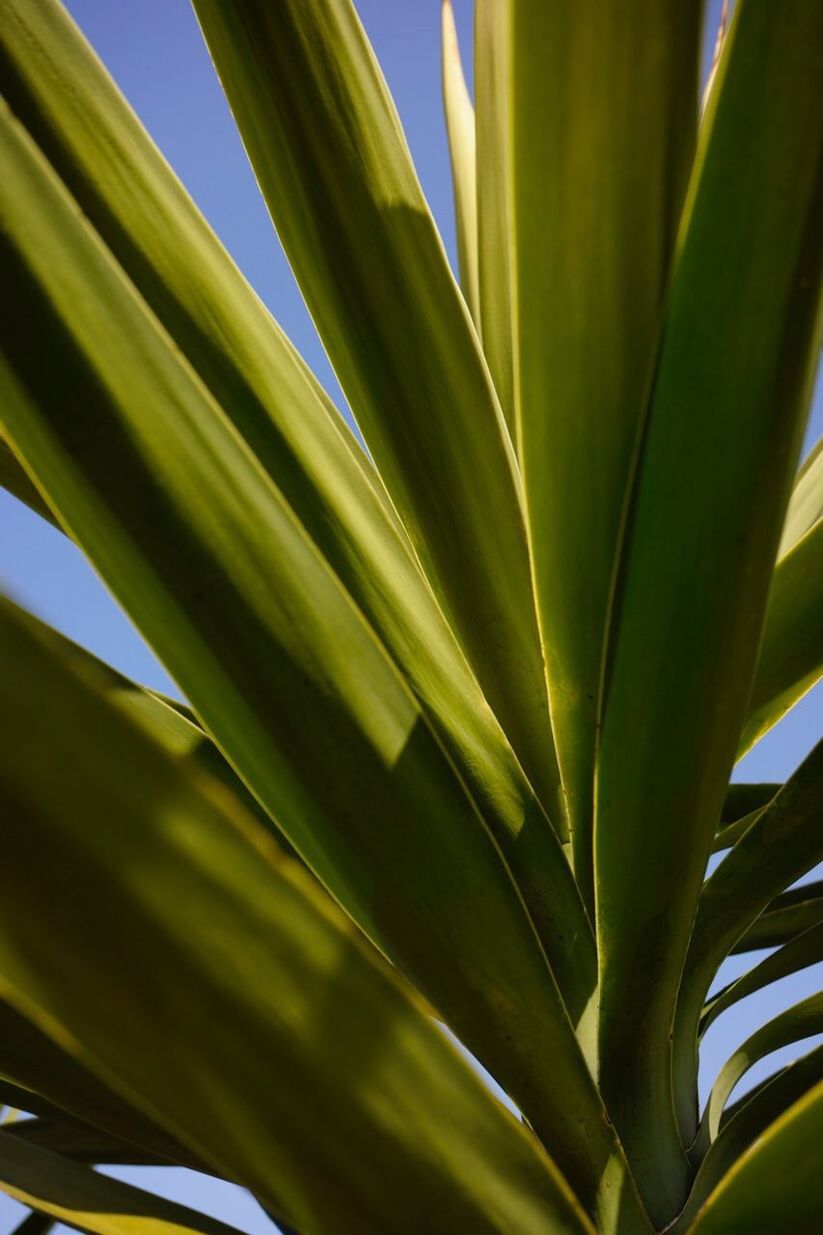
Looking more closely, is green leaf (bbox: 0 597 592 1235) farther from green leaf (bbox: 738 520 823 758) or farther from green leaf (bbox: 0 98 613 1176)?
green leaf (bbox: 738 520 823 758)

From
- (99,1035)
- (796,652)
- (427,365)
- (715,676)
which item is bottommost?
(99,1035)

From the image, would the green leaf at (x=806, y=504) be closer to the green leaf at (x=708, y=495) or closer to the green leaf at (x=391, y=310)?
the green leaf at (x=391, y=310)

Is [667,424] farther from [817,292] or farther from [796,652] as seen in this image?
[796,652]

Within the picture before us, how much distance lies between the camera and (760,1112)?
55 centimetres

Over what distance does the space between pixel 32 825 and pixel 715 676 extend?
0.31m

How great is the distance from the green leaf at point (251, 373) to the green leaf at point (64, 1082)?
289mm

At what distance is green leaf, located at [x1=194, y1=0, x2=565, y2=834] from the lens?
26.4 inches

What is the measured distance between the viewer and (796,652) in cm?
70

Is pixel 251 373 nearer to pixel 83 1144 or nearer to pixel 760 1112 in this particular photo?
pixel 760 1112

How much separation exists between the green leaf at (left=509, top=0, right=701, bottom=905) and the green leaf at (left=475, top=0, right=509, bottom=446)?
419 mm

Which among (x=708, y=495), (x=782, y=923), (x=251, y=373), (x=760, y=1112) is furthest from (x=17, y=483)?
(x=782, y=923)

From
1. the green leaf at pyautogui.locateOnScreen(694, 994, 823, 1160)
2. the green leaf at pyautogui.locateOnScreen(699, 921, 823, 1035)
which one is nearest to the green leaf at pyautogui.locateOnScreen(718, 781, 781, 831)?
the green leaf at pyautogui.locateOnScreen(699, 921, 823, 1035)

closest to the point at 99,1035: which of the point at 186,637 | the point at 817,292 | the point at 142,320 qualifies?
the point at 186,637

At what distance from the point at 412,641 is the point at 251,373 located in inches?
7.7
